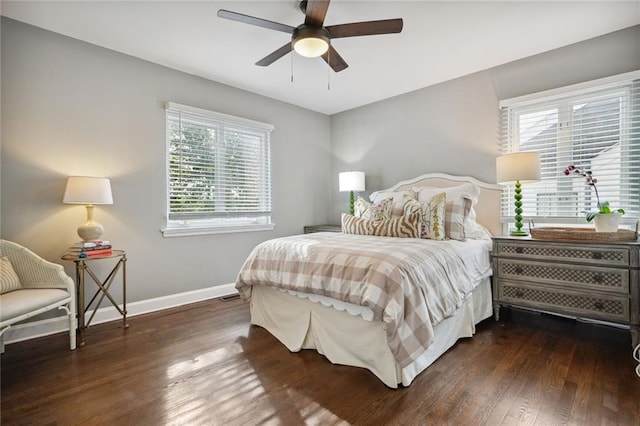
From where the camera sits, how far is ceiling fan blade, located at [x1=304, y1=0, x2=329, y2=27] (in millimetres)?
1890

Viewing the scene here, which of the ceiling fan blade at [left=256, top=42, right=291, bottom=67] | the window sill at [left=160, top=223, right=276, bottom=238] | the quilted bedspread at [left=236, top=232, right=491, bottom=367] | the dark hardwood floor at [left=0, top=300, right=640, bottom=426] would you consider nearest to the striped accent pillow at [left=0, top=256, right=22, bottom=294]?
the dark hardwood floor at [left=0, top=300, right=640, bottom=426]

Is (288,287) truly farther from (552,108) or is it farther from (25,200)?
(552,108)

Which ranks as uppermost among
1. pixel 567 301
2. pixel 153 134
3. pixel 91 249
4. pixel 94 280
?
pixel 153 134

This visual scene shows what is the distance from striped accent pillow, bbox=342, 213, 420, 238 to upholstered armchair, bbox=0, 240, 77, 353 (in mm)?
2378

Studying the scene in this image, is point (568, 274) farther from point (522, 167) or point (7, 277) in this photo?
point (7, 277)

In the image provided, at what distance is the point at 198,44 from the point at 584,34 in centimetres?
344

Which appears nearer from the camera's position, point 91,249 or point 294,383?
point 294,383

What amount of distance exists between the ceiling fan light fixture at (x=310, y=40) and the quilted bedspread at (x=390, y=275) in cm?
144

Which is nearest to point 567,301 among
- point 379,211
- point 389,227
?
point 389,227

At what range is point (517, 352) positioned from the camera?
2189 mm

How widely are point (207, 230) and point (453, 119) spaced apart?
3174mm

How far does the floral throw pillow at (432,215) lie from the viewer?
2.70 metres

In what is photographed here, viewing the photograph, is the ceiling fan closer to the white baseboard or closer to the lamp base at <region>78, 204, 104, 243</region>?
the lamp base at <region>78, 204, 104, 243</region>

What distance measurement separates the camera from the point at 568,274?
2418mm
